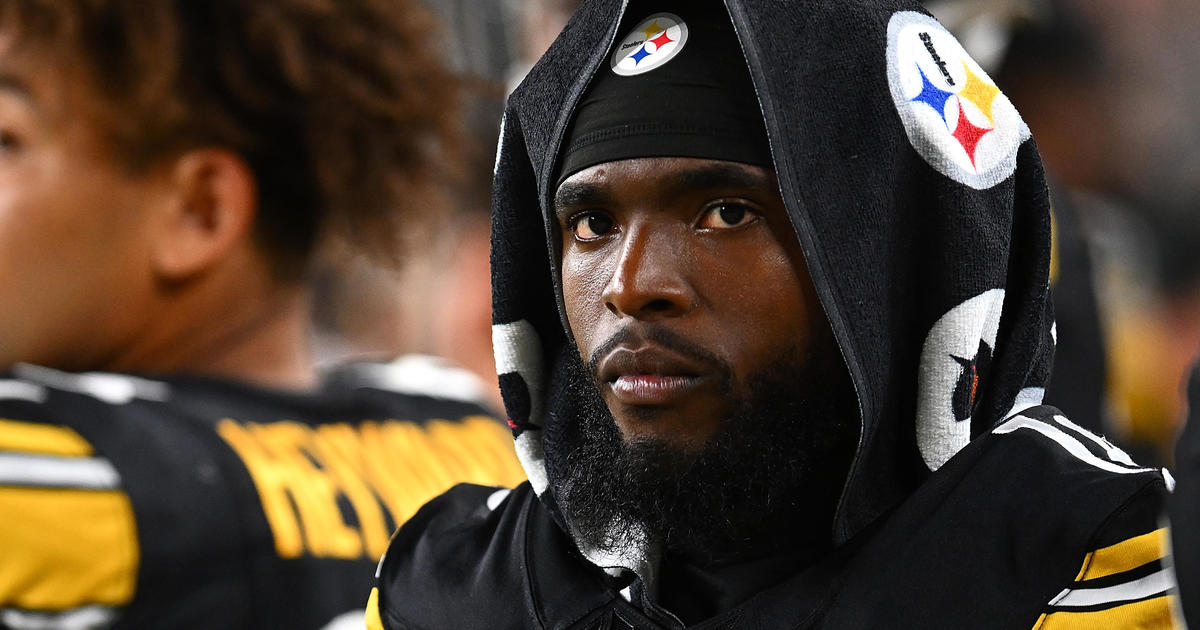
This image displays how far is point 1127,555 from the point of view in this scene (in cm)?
153

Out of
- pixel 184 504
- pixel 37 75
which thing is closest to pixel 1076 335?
pixel 184 504

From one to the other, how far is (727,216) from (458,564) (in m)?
0.60

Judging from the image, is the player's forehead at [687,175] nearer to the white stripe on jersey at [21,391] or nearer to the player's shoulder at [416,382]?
the white stripe on jersey at [21,391]

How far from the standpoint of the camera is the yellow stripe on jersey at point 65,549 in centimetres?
236

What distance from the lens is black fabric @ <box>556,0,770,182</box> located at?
1.73m

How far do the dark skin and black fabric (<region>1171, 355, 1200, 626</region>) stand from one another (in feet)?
1.58

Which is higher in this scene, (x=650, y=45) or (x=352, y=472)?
(x=650, y=45)

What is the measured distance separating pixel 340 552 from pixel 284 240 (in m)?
0.71

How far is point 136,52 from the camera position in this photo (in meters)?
2.79

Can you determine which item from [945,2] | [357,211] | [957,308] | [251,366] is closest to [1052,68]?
[945,2]

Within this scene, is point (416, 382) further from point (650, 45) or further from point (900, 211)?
point (900, 211)

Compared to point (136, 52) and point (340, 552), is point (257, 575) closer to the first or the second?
point (340, 552)

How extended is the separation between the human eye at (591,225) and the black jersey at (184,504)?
1001mm

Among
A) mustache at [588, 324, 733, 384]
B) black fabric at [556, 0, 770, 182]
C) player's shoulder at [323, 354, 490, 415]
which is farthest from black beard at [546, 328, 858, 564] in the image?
player's shoulder at [323, 354, 490, 415]
